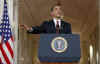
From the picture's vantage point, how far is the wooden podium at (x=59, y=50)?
15.6ft

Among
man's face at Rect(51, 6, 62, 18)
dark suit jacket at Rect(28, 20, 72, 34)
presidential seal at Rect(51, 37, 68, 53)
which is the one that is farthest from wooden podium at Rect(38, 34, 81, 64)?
dark suit jacket at Rect(28, 20, 72, 34)

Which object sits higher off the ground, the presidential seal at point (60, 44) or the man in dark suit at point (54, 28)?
the man in dark suit at point (54, 28)

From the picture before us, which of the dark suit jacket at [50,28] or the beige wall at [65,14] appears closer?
the dark suit jacket at [50,28]

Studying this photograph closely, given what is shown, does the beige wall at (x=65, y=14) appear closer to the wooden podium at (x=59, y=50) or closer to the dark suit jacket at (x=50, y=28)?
the dark suit jacket at (x=50, y=28)

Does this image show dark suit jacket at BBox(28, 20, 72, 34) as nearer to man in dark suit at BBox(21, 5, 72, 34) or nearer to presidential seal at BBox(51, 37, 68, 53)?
man in dark suit at BBox(21, 5, 72, 34)

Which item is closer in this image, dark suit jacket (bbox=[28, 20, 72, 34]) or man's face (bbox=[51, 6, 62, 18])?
man's face (bbox=[51, 6, 62, 18])

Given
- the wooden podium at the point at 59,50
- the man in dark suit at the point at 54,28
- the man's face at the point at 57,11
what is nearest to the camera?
the wooden podium at the point at 59,50

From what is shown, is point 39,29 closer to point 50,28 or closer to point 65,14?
point 50,28

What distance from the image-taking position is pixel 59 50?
4.76 metres

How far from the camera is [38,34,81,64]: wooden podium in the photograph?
15.6 feet

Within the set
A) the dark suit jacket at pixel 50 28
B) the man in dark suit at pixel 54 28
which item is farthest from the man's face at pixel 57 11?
the dark suit jacket at pixel 50 28

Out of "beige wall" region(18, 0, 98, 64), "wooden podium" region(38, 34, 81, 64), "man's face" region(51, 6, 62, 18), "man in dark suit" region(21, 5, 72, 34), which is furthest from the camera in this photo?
"beige wall" region(18, 0, 98, 64)

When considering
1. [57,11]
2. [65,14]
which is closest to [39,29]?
[57,11]

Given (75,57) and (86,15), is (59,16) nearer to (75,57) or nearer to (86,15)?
(75,57)
